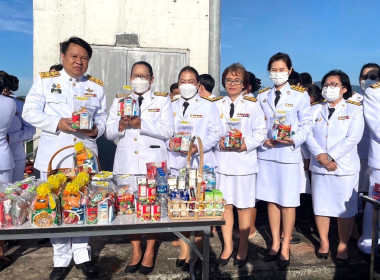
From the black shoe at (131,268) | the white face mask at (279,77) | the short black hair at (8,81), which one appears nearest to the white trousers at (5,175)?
the short black hair at (8,81)

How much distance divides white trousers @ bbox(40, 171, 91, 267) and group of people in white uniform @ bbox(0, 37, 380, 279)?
0.04 feet

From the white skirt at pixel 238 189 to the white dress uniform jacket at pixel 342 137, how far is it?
86 centimetres

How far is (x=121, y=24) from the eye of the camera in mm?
6727

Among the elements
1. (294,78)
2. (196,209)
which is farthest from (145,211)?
(294,78)

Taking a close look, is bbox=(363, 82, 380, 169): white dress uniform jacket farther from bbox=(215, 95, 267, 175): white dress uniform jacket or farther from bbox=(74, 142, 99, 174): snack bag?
bbox=(74, 142, 99, 174): snack bag

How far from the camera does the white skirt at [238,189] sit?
3771mm

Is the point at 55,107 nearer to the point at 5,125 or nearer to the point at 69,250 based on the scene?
the point at 5,125

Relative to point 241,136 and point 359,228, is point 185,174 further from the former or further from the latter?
point 359,228

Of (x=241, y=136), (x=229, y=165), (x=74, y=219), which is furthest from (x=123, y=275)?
(x=241, y=136)

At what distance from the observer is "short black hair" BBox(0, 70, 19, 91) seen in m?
3.73

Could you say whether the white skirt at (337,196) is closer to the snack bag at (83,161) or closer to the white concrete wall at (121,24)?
the snack bag at (83,161)

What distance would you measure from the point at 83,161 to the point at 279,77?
2.30 m

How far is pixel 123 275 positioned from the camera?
11.6ft

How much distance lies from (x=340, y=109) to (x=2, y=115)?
3691mm
